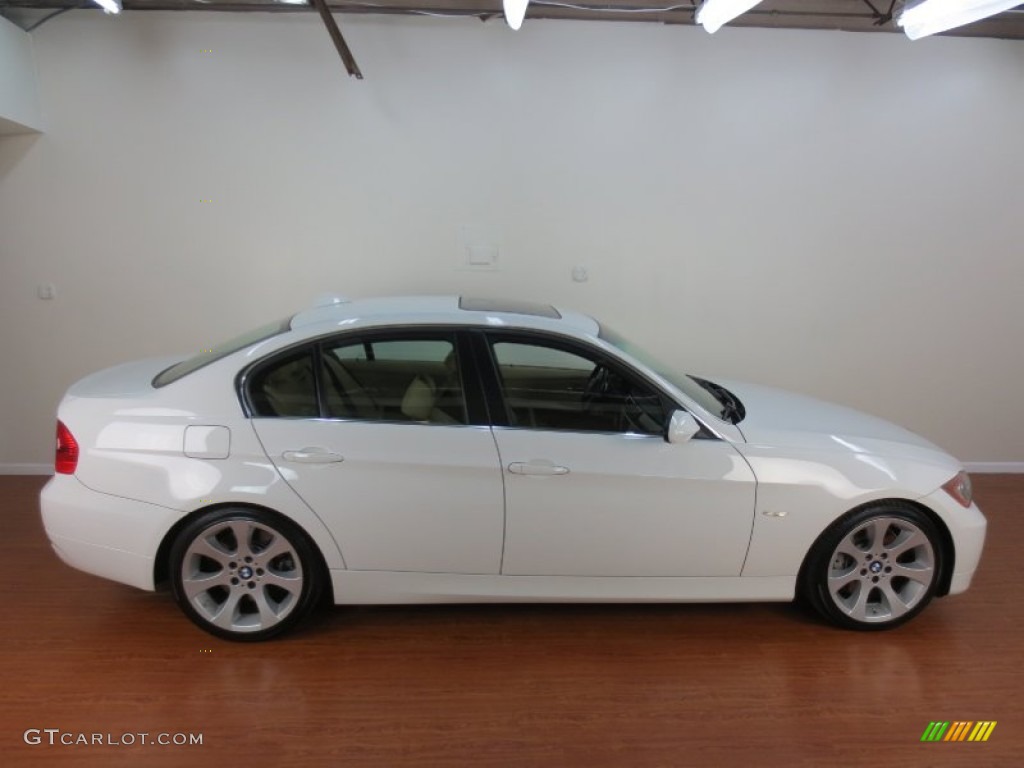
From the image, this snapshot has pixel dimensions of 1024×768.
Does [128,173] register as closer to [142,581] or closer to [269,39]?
[269,39]

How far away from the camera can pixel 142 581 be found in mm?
2311

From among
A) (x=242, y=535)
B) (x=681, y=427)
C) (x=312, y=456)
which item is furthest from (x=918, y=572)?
(x=242, y=535)

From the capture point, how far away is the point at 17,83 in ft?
11.2

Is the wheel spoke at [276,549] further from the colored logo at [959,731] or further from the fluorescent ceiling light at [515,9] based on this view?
the fluorescent ceiling light at [515,9]

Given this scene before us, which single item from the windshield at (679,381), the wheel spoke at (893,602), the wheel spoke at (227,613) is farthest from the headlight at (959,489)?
the wheel spoke at (227,613)

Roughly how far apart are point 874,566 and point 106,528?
119 inches

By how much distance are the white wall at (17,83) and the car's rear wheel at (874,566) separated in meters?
4.68

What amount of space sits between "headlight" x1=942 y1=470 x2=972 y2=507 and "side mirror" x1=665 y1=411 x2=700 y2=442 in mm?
1116

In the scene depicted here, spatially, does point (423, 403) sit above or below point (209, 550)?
above

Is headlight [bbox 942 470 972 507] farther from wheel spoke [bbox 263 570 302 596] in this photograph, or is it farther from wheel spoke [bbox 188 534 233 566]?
wheel spoke [bbox 188 534 233 566]

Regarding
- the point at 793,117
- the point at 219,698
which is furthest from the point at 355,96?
the point at 219,698

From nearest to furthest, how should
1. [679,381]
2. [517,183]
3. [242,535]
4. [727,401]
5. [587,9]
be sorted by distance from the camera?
[242,535] < [679,381] < [727,401] < [587,9] < [517,183]

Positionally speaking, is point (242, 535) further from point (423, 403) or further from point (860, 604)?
point (860, 604)

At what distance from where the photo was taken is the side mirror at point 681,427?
2.23 metres
